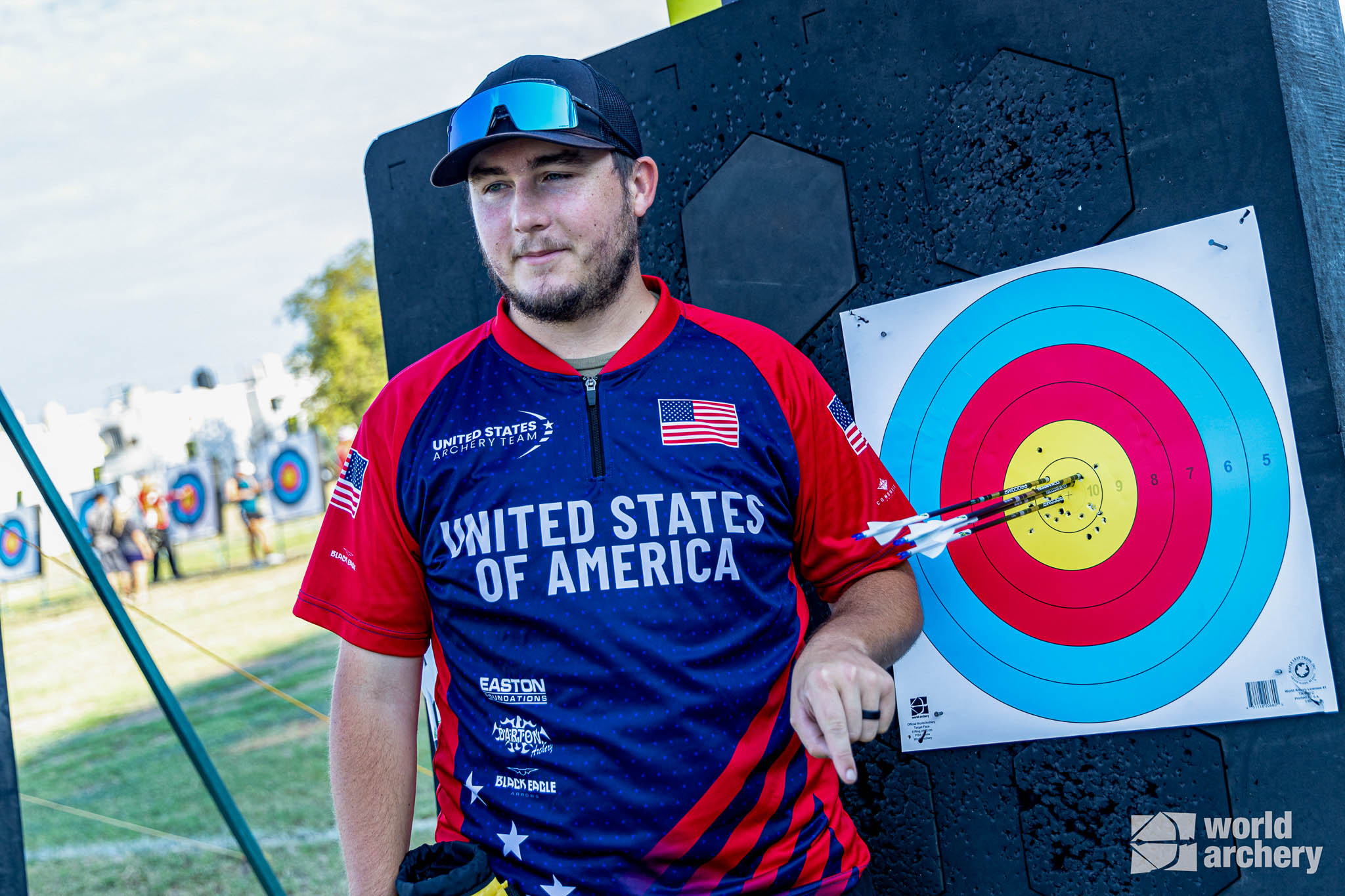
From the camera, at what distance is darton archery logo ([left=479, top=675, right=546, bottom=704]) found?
963 mm

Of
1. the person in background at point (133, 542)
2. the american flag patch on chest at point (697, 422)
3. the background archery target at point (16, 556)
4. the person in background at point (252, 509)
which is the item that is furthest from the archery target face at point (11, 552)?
the american flag patch on chest at point (697, 422)

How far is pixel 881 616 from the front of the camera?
39.9 inches

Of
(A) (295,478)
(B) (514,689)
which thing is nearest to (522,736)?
(B) (514,689)

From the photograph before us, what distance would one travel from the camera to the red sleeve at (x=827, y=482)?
1047mm

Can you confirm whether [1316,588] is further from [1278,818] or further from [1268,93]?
[1268,93]

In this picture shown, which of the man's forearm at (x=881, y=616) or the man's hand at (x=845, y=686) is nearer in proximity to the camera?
the man's hand at (x=845, y=686)

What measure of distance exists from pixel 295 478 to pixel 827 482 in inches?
465

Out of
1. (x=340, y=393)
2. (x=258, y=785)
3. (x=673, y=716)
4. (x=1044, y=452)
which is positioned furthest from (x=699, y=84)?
(x=340, y=393)

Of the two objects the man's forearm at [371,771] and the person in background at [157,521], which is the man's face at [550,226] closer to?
the man's forearm at [371,771]

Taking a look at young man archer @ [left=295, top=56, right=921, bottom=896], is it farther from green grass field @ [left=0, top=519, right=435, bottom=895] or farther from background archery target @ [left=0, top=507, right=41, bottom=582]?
background archery target @ [left=0, top=507, right=41, bottom=582]

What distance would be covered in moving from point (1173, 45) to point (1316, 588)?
21.3 inches

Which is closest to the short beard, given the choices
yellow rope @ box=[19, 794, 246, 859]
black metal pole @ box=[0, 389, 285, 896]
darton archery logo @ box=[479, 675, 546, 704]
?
darton archery logo @ box=[479, 675, 546, 704]

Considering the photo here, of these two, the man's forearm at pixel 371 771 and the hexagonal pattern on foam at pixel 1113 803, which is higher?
the man's forearm at pixel 371 771

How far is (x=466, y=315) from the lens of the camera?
1.49 metres
